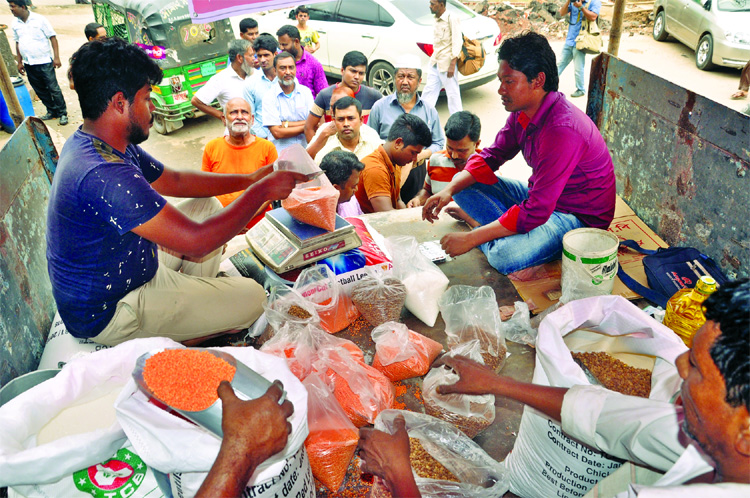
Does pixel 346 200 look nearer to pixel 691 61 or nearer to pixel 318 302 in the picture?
pixel 318 302

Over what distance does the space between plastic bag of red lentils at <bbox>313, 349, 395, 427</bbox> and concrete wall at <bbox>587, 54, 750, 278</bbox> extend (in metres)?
1.85

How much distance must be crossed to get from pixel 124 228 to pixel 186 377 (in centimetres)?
77

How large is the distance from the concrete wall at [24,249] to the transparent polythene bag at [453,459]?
1483 mm

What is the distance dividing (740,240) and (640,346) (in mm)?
1204

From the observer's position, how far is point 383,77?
6887 millimetres

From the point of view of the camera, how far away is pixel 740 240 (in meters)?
2.62

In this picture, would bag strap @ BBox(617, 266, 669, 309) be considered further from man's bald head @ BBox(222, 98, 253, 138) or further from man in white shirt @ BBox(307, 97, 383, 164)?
man's bald head @ BBox(222, 98, 253, 138)

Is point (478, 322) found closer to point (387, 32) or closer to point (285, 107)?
point (285, 107)

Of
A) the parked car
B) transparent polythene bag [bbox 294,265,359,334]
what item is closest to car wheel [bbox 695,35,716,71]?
the parked car

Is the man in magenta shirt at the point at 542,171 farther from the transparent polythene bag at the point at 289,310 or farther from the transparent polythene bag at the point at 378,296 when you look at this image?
the transparent polythene bag at the point at 289,310

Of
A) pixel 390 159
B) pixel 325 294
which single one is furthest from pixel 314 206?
pixel 390 159

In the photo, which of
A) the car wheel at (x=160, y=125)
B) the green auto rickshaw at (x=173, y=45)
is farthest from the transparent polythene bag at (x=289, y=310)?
the car wheel at (x=160, y=125)

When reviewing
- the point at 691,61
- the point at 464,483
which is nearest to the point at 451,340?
the point at 464,483

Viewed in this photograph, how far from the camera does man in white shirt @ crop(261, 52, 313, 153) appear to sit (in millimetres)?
4520
